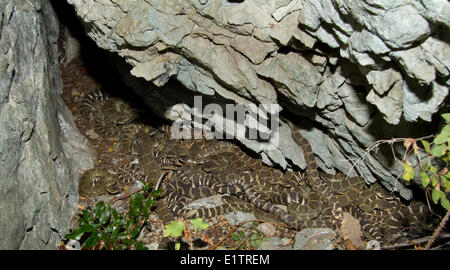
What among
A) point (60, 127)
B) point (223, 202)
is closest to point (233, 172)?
point (223, 202)

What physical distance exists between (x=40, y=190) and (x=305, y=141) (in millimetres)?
4355

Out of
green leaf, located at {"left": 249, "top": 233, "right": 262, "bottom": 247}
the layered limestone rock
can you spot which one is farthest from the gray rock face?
green leaf, located at {"left": 249, "top": 233, "right": 262, "bottom": 247}

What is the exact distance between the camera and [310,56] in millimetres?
5164

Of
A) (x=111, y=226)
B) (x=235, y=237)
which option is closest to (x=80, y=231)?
(x=111, y=226)

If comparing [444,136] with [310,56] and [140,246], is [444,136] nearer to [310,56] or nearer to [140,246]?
[310,56]

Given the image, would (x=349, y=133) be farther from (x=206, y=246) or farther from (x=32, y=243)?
(x=32, y=243)

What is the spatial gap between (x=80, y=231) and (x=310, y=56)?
402 centimetres

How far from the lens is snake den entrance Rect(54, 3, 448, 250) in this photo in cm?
576

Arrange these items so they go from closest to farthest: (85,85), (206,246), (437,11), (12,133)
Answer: (437,11)
(12,133)
(206,246)
(85,85)

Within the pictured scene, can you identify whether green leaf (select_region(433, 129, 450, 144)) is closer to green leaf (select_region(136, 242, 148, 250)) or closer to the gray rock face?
green leaf (select_region(136, 242, 148, 250))

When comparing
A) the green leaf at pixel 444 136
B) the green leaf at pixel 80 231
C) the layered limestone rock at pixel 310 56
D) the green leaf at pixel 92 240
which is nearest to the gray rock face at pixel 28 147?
the green leaf at pixel 80 231

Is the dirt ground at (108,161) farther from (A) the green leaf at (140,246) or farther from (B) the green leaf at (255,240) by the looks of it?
(A) the green leaf at (140,246)

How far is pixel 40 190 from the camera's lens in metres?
5.20

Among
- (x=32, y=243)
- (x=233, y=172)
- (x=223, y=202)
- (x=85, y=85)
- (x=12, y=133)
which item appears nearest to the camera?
(x=12, y=133)
